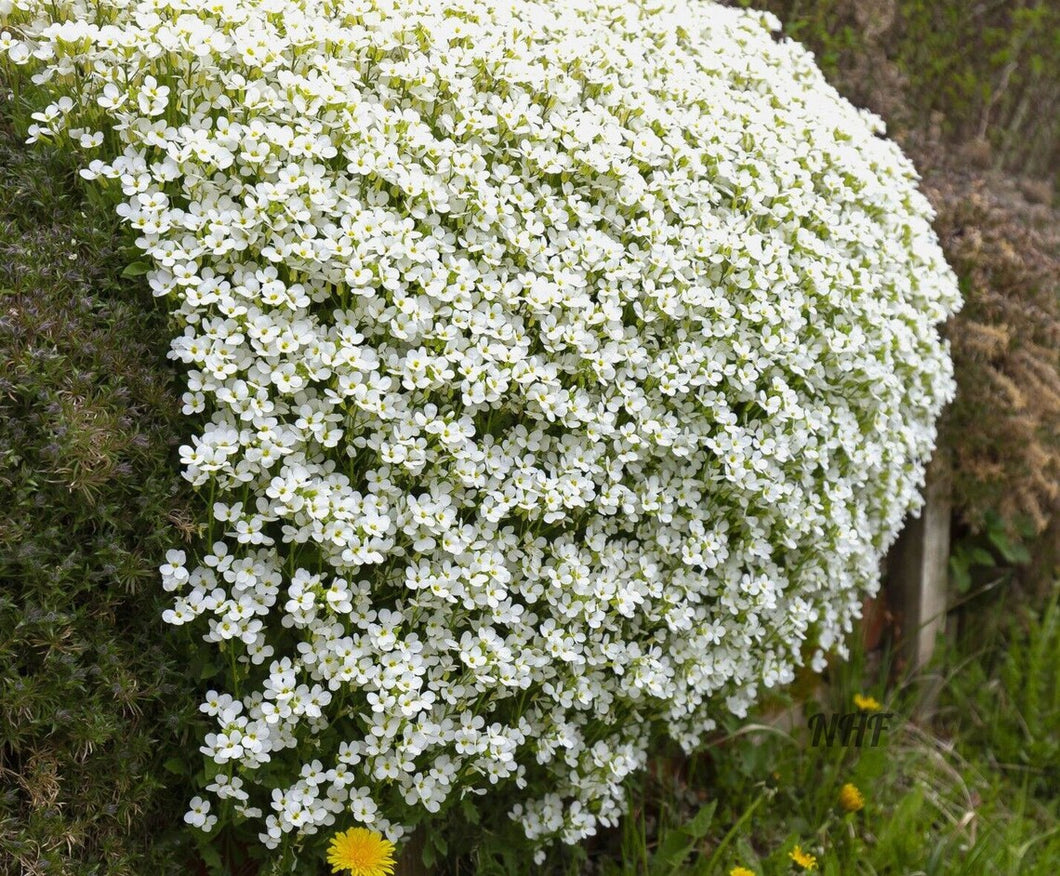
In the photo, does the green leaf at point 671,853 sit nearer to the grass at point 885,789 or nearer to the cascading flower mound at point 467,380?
the grass at point 885,789

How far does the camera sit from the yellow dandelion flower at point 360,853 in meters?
1.95

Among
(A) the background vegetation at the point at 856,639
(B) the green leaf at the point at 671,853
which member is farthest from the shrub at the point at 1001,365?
(B) the green leaf at the point at 671,853

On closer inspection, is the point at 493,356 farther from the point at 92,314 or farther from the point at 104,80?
the point at 104,80

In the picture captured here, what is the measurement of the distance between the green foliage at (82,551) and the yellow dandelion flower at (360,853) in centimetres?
29

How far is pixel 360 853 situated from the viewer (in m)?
1.96

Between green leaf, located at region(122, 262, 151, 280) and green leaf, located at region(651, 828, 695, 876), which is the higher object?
green leaf, located at region(122, 262, 151, 280)

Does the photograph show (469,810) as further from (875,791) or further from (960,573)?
(960,573)

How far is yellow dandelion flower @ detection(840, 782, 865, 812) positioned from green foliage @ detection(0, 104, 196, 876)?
180cm

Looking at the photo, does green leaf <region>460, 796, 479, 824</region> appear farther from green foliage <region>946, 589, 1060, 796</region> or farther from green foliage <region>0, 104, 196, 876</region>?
green foliage <region>946, 589, 1060, 796</region>

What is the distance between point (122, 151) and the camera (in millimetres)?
2086

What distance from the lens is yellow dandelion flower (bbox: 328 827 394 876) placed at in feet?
6.39

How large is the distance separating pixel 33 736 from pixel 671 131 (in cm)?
187

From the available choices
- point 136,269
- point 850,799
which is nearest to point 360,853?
point 136,269

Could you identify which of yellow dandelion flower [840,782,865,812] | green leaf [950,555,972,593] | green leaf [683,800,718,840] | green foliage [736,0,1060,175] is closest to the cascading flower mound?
green leaf [683,800,718,840]
